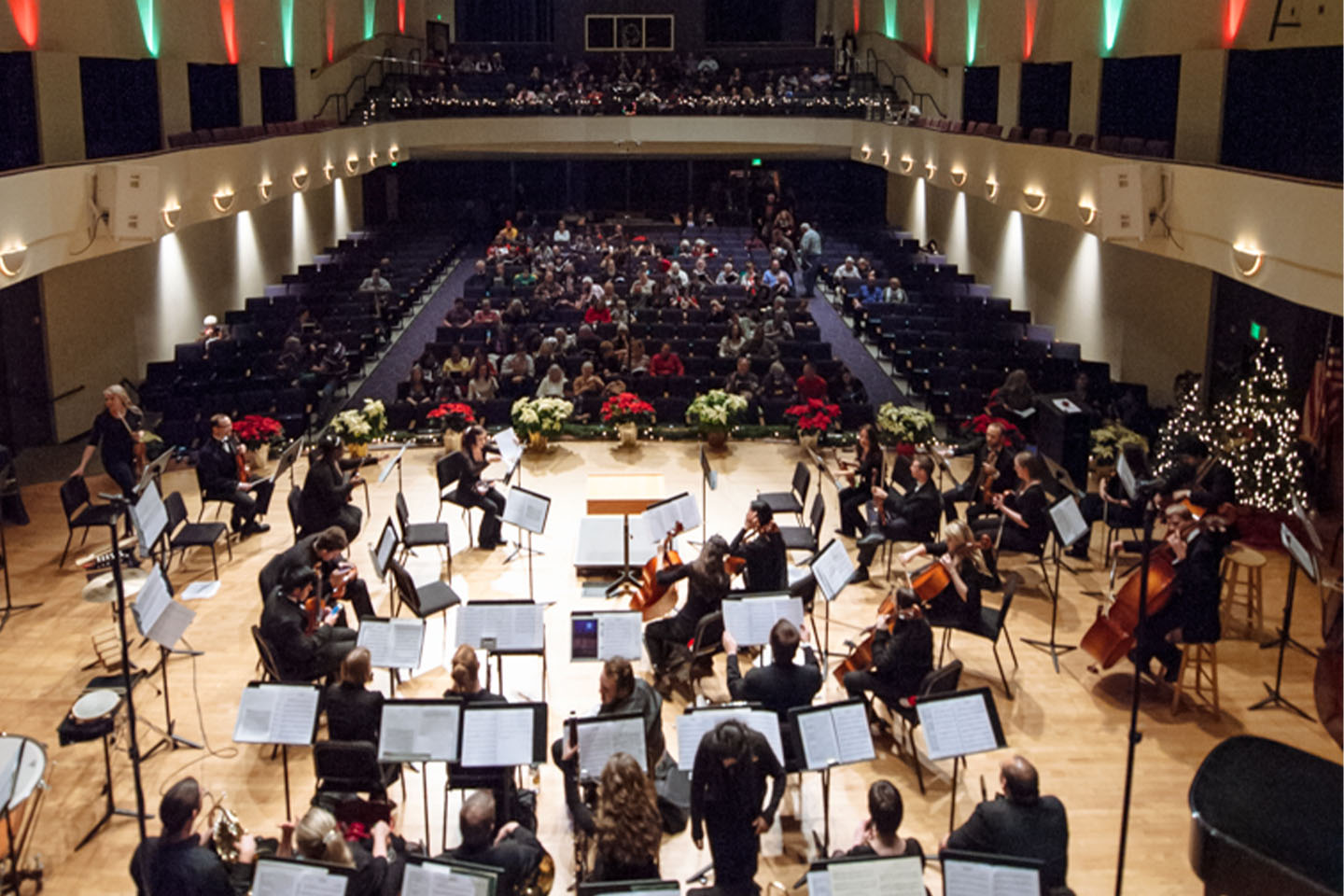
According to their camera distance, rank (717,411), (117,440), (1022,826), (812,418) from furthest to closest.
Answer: (717,411) < (812,418) < (117,440) < (1022,826)

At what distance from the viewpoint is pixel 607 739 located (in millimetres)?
6098

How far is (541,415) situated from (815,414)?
10.1ft

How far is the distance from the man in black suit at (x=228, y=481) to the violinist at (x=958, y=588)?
20.5 feet

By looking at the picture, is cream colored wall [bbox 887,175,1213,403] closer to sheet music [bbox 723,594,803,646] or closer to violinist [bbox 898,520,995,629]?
violinist [bbox 898,520,995,629]

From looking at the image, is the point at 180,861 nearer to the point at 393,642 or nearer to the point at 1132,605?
the point at 393,642

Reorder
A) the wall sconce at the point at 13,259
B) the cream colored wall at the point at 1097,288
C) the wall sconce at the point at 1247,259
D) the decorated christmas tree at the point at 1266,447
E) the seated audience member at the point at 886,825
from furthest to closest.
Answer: the cream colored wall at the point at 1097,288 < the wall sconce at the point at 13,259 < the wall sconce at the point at 1247,259 < the decorated christmas tree at the point at 1266,447 < the seated audience member at the point at 886,825

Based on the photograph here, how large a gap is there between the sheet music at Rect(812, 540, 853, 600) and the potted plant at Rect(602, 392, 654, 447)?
271 inches

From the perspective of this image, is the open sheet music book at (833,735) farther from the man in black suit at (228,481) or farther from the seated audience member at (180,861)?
the man in black suit at (228,481)

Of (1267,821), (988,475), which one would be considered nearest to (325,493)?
(988,475)

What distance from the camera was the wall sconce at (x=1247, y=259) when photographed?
1105cm

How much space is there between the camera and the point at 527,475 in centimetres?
1387

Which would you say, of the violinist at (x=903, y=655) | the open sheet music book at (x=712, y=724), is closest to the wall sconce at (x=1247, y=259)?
the violinist at (x=903, y=655)

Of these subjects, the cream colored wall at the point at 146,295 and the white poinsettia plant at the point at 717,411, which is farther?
the cream colored wall at the point at 146,295

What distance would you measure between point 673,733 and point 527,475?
20.0 feet
